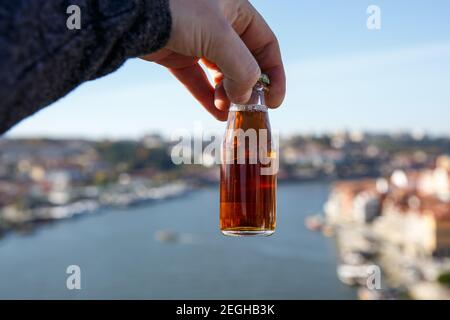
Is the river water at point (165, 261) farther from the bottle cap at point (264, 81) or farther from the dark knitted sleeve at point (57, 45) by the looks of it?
the dark knitted sleeve at point (57, 45)

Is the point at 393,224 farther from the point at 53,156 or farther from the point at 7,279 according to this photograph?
the point at 53,156

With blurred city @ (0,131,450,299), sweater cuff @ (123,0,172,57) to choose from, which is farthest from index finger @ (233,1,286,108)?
blurred city @ (0,131,450,299)

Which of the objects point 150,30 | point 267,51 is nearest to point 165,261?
point 267,51

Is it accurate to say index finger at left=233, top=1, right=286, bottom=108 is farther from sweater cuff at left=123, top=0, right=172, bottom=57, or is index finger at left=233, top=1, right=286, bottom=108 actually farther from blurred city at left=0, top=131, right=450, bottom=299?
blurred city at left=0, top=131, right=450, bottom=299

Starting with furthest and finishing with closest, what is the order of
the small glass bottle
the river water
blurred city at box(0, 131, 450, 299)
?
blurred city at box(0, 131, 450, 299) → the river water → the small glass bottle

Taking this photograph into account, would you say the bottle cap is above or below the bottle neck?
above

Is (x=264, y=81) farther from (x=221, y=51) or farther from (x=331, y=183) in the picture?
(x=331, y=183)

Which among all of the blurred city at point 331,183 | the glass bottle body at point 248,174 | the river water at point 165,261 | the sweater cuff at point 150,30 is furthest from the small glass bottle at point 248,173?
the blurred city at point 331,183
